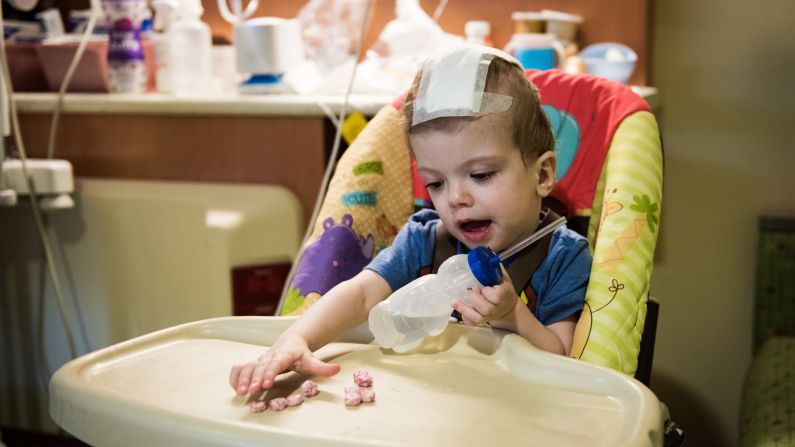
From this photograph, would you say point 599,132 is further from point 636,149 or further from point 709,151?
point 709,151

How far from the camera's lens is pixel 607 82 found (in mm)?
1457

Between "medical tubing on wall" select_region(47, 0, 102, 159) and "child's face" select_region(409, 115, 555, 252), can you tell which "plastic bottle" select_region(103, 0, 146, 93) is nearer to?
"medical tubing on wall" select_region(47, 0, 102, 159)

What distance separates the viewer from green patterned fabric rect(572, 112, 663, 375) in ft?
3.65

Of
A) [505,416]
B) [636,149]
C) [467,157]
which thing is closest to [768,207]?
[636,149]

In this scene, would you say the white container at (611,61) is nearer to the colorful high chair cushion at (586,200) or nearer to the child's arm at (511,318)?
the colorful high chair cushion at (586,200)

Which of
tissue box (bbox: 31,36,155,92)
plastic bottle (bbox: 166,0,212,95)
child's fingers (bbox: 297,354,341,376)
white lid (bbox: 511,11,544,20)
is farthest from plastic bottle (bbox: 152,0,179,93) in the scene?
child's fingers (bbox: 297,354,341,376)

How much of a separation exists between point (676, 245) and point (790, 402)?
0.49 meters

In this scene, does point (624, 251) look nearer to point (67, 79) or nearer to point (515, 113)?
point (515, 113)

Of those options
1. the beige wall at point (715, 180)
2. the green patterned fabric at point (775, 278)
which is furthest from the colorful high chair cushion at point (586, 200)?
the green patterned fabric at point (775, 278)

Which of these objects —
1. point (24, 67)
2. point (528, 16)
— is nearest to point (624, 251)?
point (528, 16)

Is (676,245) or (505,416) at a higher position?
(505,416)

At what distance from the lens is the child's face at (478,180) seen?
1150 millimetres

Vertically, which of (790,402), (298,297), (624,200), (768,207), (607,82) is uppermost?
(607,82)

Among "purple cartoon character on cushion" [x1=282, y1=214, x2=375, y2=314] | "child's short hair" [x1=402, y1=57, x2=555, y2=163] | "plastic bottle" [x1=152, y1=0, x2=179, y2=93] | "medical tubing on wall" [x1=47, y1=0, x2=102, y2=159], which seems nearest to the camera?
"child's short hair" [x1=402, y1=57, x2=555, y2=163]
